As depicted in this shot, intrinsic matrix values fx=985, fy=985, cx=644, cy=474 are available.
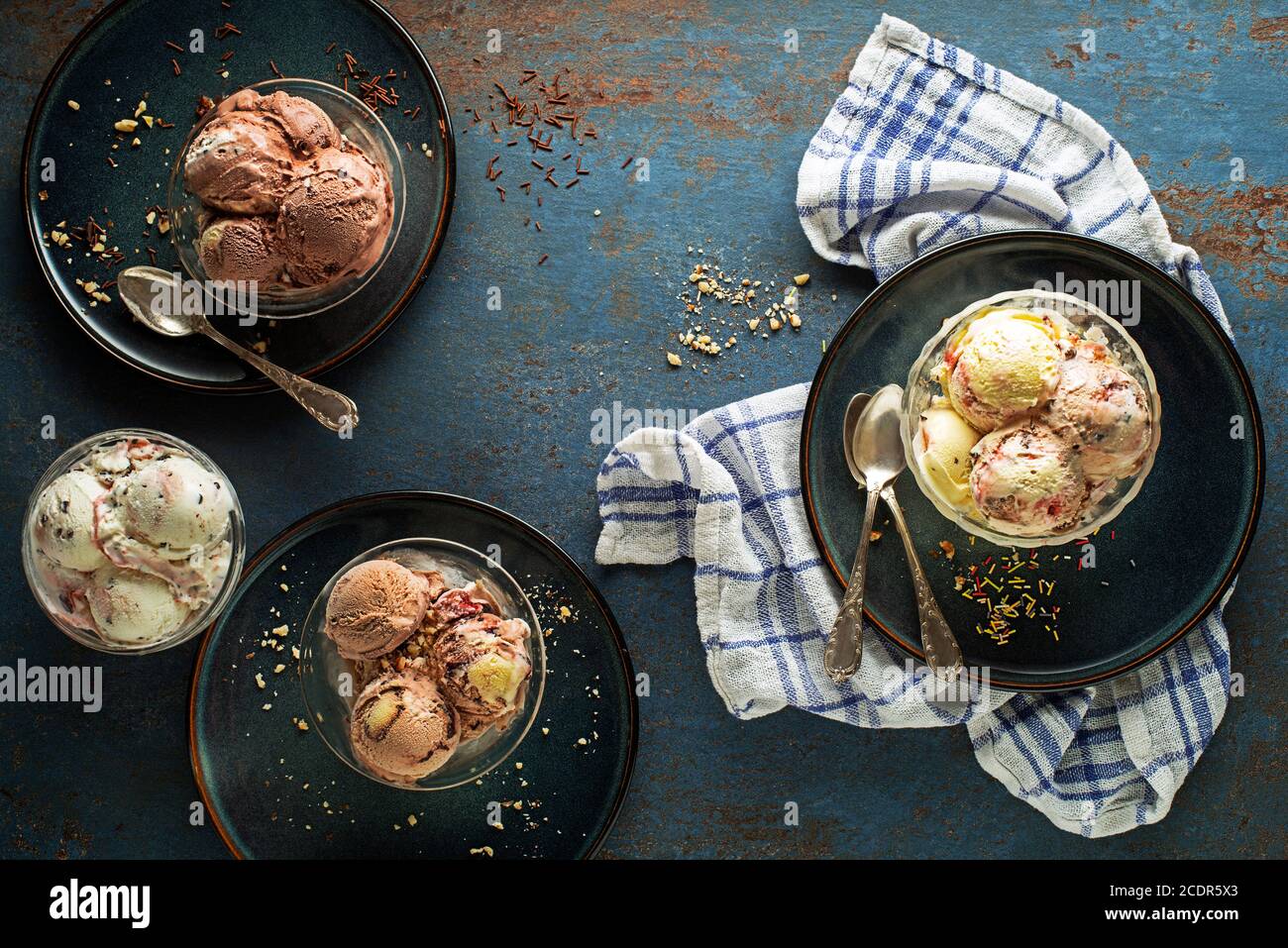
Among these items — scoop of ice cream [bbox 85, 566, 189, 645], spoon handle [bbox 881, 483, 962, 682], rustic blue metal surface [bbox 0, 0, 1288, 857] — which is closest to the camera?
scoop of ice cream [bbox 85, 566, 189, 645]

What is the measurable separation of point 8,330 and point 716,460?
1637 millimetres

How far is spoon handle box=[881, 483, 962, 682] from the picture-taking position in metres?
2.12

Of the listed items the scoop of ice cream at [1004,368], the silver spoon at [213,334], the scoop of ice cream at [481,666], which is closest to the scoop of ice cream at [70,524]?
the silver spoon at [213,334]

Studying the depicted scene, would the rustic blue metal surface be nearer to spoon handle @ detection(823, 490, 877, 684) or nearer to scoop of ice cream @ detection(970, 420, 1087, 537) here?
spoon handle @ detection(823, 490, 877, 684)

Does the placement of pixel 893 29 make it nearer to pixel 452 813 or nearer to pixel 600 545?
pixel 600 545

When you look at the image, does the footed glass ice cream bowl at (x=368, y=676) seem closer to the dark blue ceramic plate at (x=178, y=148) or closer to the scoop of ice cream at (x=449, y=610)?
the scoop of ice cream at (x=449, y=610)

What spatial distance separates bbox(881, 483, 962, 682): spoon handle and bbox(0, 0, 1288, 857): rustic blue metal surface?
0.24m

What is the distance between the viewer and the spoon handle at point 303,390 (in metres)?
2.13

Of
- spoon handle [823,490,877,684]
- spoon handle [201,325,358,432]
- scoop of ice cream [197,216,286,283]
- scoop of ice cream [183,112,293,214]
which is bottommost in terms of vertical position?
spoon handle [823,490,877,684]

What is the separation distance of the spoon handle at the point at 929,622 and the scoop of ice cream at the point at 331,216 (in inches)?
48.2

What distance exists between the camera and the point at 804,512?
2211mm

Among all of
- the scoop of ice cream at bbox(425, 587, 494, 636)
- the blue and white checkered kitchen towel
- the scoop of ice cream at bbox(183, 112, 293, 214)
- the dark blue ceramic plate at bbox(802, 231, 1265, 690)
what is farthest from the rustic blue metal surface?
the scoop of ice cream at bbox(183, 112, 293, 214)

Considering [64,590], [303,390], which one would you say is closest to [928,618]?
[303,390]

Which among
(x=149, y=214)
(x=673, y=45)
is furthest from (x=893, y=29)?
(x=149, y=214)
